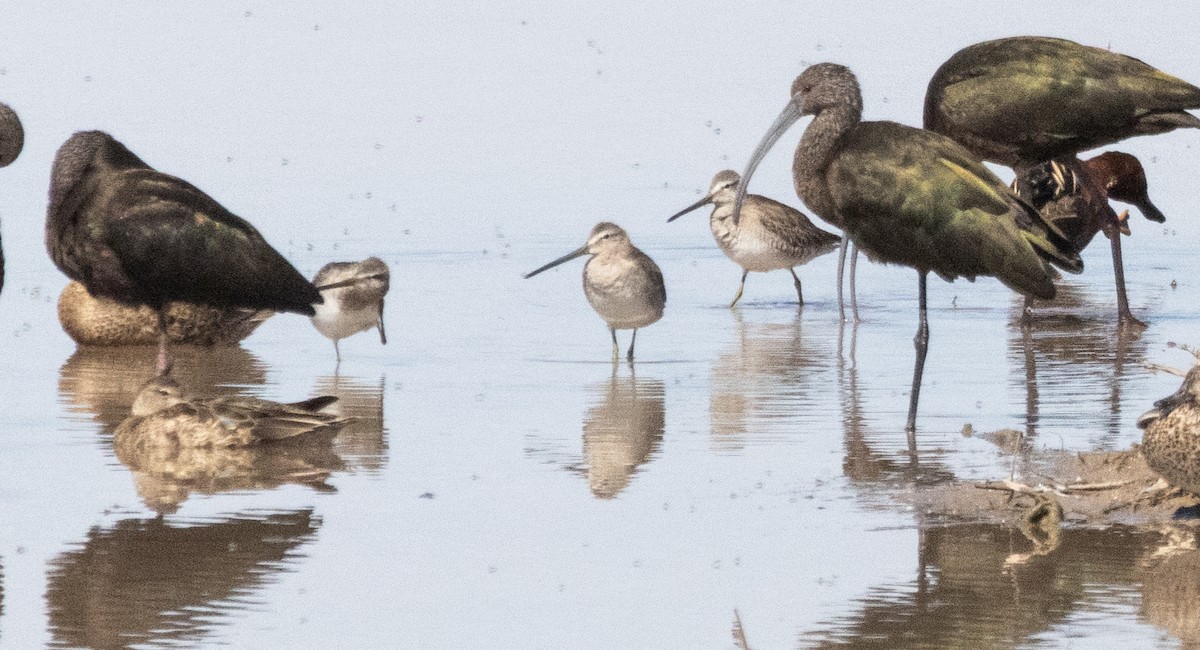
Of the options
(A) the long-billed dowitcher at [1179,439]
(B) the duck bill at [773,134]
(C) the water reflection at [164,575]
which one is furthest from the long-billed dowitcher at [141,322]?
(A) the long-billed dowitcher at [1179,439]

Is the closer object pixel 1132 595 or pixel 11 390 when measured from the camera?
pixel 1132 595

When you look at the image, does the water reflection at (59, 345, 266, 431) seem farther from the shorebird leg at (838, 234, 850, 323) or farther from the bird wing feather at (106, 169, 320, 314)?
the shorebird leg at (838, 234, 850, 323)

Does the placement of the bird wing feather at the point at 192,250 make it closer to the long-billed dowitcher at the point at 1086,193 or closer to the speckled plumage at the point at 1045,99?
the speckled plumage at the point at 1045,99

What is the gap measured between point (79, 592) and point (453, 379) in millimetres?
4987

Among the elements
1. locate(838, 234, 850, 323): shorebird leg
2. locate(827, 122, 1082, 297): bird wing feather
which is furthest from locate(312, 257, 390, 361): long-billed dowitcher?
locate(827, 122, 1082, 297): bird wing feather

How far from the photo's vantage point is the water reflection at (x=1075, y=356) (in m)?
11.8

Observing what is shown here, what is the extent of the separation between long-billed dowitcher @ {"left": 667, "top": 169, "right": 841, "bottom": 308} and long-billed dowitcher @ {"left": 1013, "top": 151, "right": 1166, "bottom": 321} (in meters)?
1.76

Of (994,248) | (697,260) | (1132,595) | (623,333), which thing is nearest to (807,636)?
(1132,595)

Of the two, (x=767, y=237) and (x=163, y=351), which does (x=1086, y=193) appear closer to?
(x=767, y=237)

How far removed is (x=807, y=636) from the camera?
735 cm

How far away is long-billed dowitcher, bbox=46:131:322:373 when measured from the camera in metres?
12.5

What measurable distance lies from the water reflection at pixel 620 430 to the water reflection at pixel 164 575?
1476 mm

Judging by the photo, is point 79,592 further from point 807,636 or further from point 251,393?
point 251,393

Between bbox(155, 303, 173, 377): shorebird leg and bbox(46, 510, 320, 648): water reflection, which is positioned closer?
bbox(46, 510, 320, 648): water reflection
